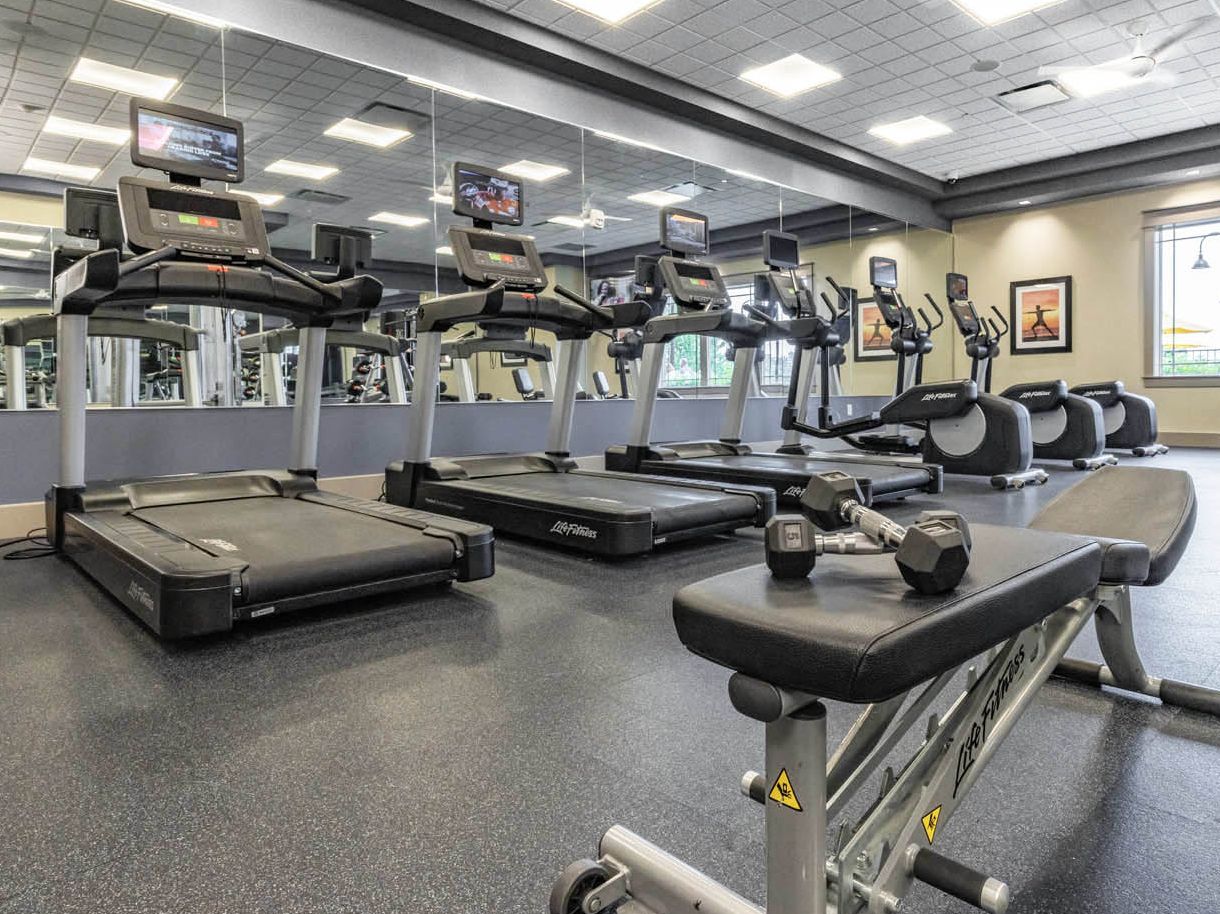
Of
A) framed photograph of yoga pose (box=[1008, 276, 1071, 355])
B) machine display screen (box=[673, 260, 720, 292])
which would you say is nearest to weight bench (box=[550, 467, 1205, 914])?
machine display screen (box=[673, 260, 720, 292])

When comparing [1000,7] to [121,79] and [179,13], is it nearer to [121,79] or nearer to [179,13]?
[179,13]

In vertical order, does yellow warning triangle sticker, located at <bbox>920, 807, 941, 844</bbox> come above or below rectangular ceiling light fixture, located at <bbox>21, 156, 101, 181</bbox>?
below

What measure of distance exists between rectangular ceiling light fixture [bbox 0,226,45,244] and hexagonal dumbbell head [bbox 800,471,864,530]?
588cm

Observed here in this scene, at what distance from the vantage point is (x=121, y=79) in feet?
16.9

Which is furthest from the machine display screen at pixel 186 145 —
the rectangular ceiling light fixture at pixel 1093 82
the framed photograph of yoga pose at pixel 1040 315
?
the framed photograph of yoga pose at pixel 1040 315

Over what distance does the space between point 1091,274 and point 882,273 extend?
445cm

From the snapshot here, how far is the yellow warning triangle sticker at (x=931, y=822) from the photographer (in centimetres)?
89

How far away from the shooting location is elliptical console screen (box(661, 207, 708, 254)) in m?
5.04

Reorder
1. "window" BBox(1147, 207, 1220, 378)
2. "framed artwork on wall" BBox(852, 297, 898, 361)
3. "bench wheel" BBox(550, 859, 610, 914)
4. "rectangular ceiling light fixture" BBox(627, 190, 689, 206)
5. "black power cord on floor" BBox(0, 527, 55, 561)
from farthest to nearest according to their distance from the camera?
"framed artwork on wall" BBox(852, 297, 898, 361) < "window" BBox(1147, 207, 1220, 378) < "rectangular ceiling light fixture" BBox(627, 190, 689, 206) < "black power cord on floor" BBox(0, 527, 55, 561) < "bench wheel" BBox(550, 859, 610, 914)

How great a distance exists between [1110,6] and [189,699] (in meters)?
7.04

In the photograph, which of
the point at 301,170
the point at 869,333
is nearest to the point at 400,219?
the point at 301,170

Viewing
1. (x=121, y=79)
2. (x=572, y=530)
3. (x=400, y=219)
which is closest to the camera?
(x=572, y=530)

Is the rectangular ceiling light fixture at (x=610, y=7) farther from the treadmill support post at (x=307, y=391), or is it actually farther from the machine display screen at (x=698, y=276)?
the treadmill support post at (x=307, y=391)

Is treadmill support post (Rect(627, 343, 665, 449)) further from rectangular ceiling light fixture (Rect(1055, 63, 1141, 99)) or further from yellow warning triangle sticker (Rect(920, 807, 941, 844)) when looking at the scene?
rectangular ceiling light fixture (Rect(1055, 63, 1141, 99))
